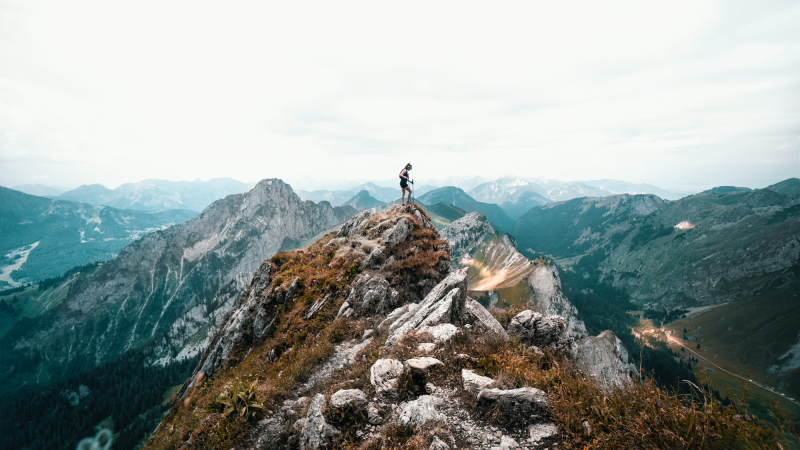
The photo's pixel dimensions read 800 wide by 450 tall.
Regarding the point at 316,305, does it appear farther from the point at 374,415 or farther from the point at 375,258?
the point at 374,415

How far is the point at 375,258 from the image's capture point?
71.8 feet

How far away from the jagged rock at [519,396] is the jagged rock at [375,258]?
1419cm

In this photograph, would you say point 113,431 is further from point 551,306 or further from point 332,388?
point 551,306

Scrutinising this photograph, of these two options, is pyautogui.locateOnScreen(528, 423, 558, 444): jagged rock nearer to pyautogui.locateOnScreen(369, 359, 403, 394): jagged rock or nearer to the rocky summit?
the rocky summit

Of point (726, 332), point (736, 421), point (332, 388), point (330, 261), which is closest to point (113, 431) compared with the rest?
point (330, 261)

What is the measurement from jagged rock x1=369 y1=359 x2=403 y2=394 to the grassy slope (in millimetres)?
244457

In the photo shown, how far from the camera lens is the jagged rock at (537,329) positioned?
13156mm

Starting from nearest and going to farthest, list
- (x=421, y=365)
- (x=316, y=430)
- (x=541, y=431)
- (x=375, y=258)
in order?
(x=541, y=431), (x=316, y=430), (x=421, y=365), (x=375, y=258)

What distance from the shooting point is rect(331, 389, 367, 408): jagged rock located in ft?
29.7

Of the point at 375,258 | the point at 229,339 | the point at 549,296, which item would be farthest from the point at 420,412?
the point at 549,296

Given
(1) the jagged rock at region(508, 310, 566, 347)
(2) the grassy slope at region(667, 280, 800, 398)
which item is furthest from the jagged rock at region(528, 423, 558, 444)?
(2) the grassy slope at region(667, 280, 800, 398)

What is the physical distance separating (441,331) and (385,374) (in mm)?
3232

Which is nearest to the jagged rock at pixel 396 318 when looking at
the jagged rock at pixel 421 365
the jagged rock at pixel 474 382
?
the jagged rock at pixel 421 365

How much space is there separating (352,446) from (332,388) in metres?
2.76
